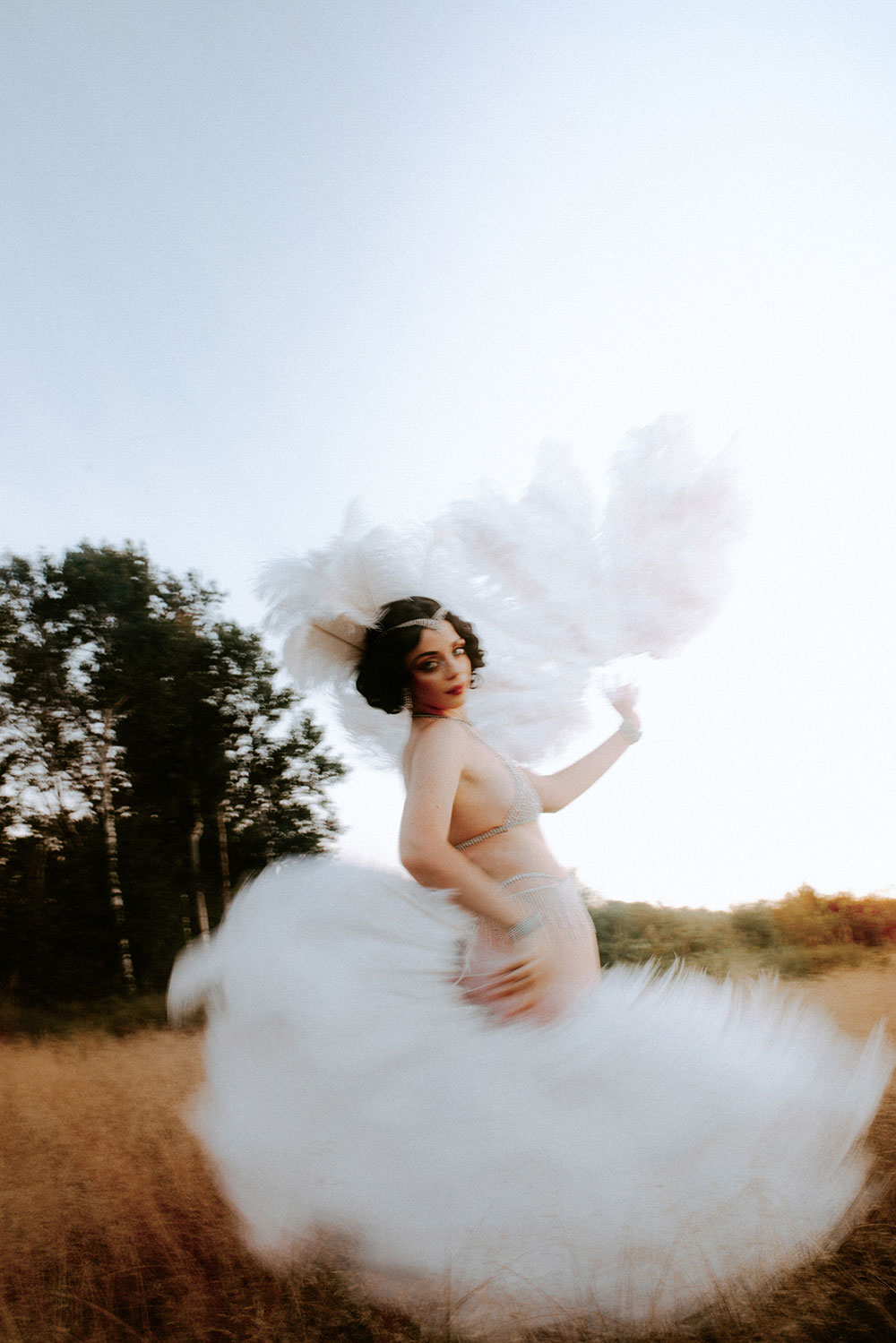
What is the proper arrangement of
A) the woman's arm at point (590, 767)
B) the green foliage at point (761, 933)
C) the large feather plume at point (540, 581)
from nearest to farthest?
the large feather plume at point (540, 581) < the woman's arm at point (590, 767) < the green foliage at point (761, 933)

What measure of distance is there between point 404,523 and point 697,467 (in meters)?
1.03

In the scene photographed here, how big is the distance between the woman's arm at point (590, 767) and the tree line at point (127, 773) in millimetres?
5983

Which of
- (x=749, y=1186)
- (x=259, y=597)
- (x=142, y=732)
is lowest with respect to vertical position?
(x=749, y=1186)

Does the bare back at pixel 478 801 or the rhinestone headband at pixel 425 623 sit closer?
the bare back at pixel 478 801

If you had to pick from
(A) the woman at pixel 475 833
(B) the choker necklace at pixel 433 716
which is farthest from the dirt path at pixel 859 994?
(B) the choker necklace at pixel 433 716

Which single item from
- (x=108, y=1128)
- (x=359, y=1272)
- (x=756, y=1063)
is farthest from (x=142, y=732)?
(x=756, y=1063)

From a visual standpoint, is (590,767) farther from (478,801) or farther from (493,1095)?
(493,1095)

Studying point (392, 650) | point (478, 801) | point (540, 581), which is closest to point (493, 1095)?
point (478, 801)

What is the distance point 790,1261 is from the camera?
157cm

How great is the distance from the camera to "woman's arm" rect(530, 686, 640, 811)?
8.13 ft

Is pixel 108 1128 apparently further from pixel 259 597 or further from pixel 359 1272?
pixel 259 597

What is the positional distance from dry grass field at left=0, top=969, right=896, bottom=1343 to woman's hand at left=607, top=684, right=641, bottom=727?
3.36ft

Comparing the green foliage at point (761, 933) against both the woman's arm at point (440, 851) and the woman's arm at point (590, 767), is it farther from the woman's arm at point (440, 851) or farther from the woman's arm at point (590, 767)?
the woman's arm at point (440, 851)

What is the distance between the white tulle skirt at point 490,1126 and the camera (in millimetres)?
1446
